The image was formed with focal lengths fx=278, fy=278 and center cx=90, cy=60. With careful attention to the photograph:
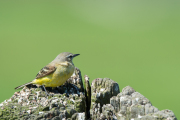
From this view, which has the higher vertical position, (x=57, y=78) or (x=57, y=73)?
(x=57, y=73)

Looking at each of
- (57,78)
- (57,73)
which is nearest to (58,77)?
(57,78)

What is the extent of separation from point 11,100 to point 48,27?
72.8 feet

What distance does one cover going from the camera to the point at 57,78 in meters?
5.76

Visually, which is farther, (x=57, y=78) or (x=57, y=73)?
(x=57, y=73)

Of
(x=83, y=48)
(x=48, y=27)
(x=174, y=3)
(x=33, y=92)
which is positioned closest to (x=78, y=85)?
(x=33, y=92)

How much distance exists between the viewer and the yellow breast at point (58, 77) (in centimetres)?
562

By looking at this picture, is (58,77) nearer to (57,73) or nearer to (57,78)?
(57,78)

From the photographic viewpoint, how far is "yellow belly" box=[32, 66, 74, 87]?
18.4ft

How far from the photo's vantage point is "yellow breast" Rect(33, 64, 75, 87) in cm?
562

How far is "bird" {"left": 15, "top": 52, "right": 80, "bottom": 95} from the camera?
5.68 m

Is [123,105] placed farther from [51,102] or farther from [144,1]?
[144,1]

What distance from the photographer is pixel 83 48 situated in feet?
66.0

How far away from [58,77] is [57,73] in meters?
0.31

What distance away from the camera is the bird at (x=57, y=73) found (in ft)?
18.6
